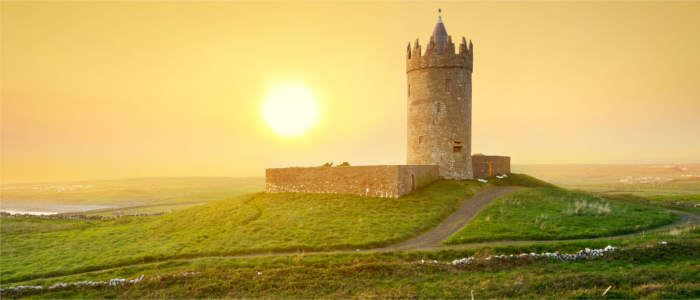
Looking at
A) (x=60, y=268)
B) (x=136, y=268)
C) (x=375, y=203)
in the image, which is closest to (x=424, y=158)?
(x=375, y=203)

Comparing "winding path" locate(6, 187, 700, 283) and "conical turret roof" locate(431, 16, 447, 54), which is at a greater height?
"conical turret roof" locate(431, 16, 447, 54)

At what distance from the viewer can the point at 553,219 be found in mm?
21859

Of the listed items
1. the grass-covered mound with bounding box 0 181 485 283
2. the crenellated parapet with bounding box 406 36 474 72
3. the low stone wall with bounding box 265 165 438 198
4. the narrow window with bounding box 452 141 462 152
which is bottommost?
the grass-covered mound with bounding box 0 181 485 283

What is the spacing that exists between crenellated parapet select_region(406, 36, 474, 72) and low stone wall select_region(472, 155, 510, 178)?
10.6m

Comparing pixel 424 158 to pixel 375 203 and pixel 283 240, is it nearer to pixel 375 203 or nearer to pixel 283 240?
pixel 375 203

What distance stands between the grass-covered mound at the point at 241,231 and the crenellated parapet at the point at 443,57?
12879 mm

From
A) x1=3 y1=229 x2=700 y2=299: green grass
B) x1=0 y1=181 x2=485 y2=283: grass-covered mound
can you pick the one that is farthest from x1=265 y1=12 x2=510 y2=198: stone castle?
x1=3 y1=229 x2=700 y2=299: green grass

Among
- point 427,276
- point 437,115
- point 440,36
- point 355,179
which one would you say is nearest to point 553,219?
point 427,276

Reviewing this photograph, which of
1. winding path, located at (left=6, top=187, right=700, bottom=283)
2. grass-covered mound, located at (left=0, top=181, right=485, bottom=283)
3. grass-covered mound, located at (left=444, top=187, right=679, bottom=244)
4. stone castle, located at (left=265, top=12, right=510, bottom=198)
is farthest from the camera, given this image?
stone castle, located at (left=265, top=12, right=510, bottom=198)

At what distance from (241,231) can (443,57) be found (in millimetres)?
26797

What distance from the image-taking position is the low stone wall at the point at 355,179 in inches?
1101

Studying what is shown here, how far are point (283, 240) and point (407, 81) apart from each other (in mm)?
25016

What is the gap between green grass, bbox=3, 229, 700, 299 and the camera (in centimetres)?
1266

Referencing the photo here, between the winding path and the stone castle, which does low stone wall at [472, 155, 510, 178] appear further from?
the winding path
